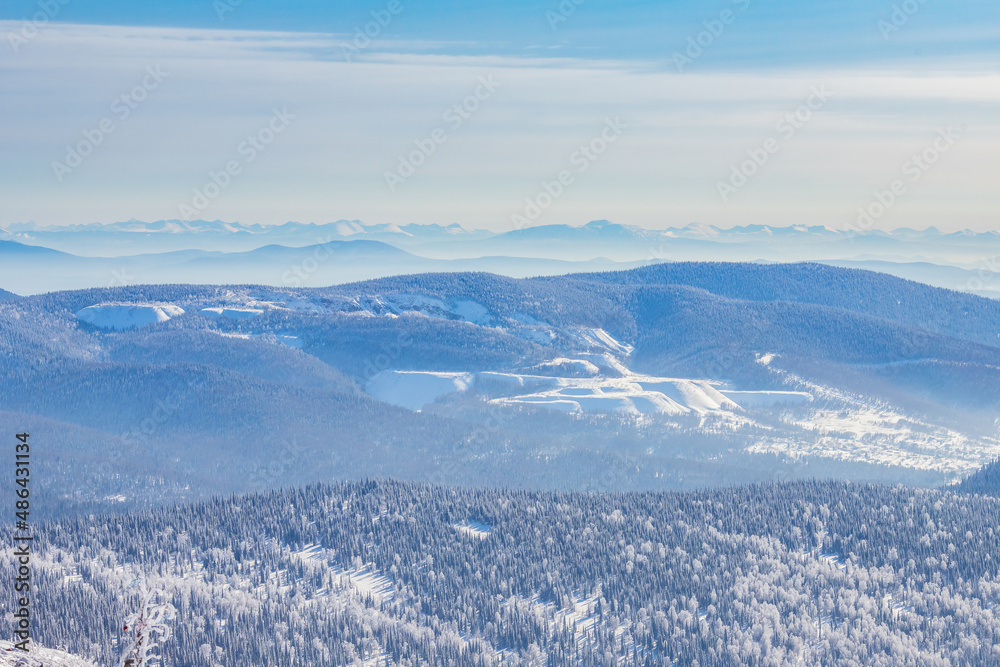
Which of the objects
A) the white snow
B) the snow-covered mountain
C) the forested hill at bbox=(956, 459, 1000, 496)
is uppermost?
the forested hill at bbox=(956, 459, 1000, 496)

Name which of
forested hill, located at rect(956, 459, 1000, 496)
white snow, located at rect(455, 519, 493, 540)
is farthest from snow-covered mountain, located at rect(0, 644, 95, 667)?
forested hill, located at rect(956, 459, 1000, 496)

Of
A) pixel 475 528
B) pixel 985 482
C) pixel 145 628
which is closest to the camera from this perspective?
pixel 145 628

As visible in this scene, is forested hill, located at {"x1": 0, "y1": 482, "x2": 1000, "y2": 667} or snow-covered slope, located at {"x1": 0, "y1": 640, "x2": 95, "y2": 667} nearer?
snow-covered slope, located at {"x1": 0, "y1": 640, "x2": 95, "y2": 667}

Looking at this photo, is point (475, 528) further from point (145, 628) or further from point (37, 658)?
point (145, 628)

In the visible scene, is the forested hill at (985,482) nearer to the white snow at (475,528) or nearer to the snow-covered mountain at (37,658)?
the white snow at (475,528)

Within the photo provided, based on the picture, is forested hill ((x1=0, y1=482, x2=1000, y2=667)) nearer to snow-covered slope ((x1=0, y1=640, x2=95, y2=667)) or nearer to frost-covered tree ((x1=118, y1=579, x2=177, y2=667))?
frost-covered tree ((x1=118, y1=579, x2=177, y2=667))

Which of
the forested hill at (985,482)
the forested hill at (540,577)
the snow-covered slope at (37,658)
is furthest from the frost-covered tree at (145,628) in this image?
the forested hill at (985,482)

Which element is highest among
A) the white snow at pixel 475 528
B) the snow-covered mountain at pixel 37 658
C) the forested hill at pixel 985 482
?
the forested hill at pixel 985 482

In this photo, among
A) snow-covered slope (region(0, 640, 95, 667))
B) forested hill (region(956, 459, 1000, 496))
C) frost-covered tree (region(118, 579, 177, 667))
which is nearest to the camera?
frost-covered tree (region(118, 579, 177, 667))

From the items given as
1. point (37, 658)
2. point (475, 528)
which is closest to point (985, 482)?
point (475, 528)

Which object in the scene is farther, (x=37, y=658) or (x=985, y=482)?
(x=985, y=482)
